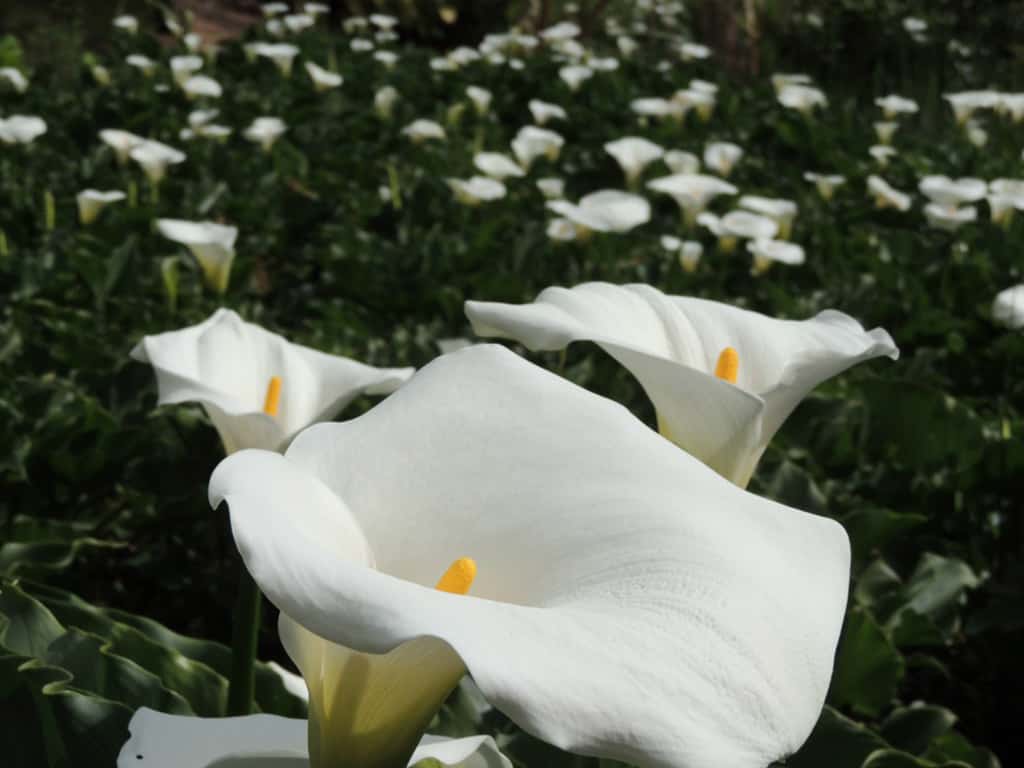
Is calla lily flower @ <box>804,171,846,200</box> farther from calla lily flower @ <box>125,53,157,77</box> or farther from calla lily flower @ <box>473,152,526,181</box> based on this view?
calla lily flower @ <box>125,53,157,77</box>

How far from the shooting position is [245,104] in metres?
4.48

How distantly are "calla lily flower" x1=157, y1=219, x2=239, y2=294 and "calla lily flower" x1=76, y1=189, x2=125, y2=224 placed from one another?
12.5 inches

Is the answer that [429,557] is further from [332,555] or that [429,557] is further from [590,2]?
[590,2]

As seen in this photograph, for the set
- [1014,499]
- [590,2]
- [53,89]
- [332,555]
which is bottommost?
[590,2]

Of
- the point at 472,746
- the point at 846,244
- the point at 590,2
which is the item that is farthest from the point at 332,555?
the point at 590,2

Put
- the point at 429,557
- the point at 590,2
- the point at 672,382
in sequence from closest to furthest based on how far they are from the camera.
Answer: the point at 429,557 < the point at 672,382 < the point at 590,2

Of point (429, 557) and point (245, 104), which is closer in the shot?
point (429, 557)

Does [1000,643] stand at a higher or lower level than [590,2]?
higher

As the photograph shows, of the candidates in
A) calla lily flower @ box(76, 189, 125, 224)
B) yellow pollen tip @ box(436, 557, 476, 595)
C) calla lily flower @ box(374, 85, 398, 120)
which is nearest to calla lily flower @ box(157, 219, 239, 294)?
calla lily flower @ box(76, 189, 125, 224)

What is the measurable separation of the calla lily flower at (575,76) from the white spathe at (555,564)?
4.51m

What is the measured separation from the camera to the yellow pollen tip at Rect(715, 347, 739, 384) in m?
1.00

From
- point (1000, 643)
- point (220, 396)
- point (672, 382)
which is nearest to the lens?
point (672, 382)

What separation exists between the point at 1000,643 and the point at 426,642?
1484 mm

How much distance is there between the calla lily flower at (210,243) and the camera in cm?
235
